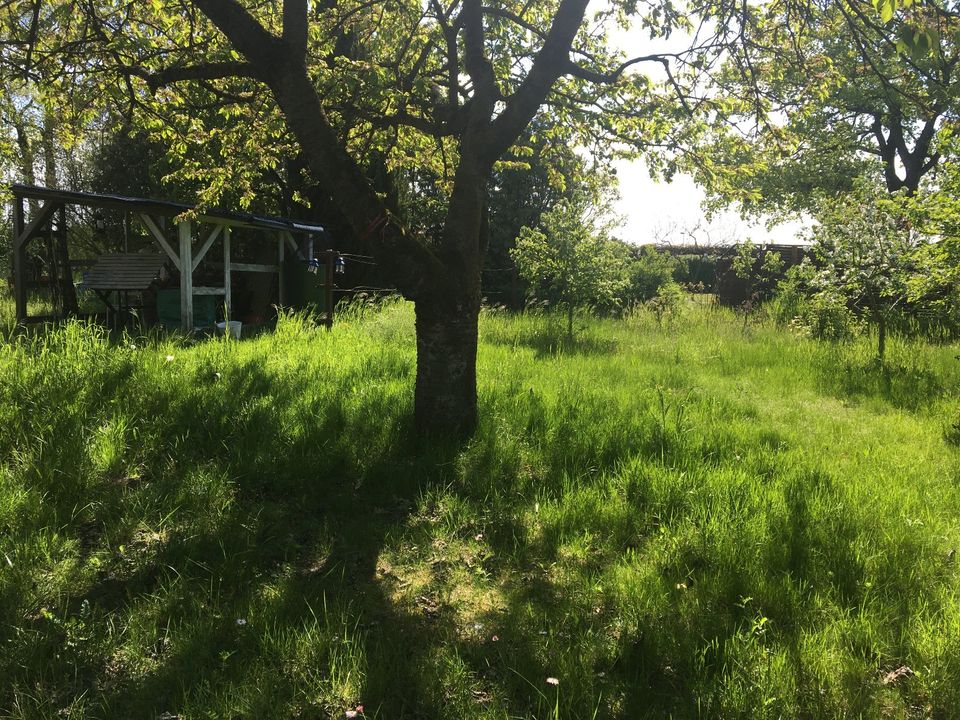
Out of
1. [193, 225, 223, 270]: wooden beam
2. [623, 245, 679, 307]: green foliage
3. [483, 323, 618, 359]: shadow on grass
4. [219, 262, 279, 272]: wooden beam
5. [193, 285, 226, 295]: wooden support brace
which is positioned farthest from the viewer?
[623, 245, 679, 307]: green foliage

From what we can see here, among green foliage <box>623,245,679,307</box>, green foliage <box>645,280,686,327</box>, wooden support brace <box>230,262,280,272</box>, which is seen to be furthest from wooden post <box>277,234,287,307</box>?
green foliage <box>623,245,679,307</box>

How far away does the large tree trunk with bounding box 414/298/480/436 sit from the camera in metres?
4.23

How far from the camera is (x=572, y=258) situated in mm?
10711

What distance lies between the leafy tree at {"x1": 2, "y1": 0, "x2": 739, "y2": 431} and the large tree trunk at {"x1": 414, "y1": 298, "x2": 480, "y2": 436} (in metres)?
→ 0.01

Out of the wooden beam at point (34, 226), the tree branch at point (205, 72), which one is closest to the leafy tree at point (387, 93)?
the tree branch at point (205, 72)

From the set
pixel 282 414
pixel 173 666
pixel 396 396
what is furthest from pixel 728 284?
pixel 173 666

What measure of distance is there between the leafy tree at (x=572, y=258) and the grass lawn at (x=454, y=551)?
5.24 metres

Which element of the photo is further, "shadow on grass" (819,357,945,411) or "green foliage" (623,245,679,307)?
"green foliage" (623,245,679,307)

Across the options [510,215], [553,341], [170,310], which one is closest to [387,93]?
[553,341]

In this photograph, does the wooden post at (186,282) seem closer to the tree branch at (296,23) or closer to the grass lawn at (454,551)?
the grass lawn at (454,551)

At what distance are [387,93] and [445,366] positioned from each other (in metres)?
2.95

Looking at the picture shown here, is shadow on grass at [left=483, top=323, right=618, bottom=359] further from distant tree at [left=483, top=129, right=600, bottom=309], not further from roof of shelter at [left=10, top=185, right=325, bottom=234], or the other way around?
distant tree at [left=483, top=129, right=600, bottom=309]

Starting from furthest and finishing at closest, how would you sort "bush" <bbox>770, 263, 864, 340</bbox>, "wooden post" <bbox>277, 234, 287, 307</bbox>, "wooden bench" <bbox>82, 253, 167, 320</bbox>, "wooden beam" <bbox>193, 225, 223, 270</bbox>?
"wooden post" <bbox>277, 234, 287, 307</bbox> < "wooden bench" <bbox>82, 253, 167, 320</bbox> < "wooden beam" <bbox>193, 225, 223, 270</bbox> < "bush" <bbox>770, 263, 864, 340</bbox>

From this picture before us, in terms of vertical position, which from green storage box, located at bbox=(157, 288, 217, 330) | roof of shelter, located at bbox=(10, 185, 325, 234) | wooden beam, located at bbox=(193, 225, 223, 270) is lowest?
green storage box, located at bbox=(157, 288, 217, 330)
